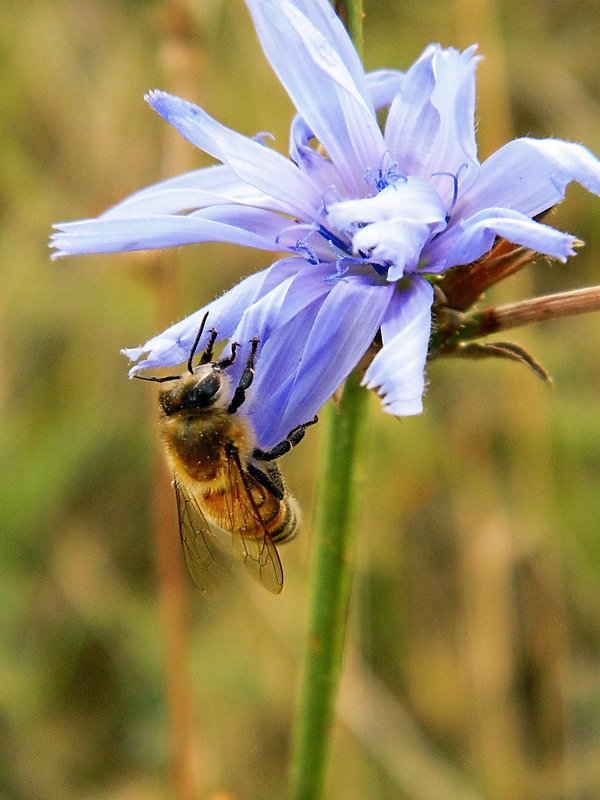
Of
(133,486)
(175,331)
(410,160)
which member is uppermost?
(410,160)

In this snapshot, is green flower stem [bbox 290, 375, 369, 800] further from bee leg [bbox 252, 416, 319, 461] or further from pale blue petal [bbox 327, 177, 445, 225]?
pale blue petal [bbox 327, 177, 445, 225]

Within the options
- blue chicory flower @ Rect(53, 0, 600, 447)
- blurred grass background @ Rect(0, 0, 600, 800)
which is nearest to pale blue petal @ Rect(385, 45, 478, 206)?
blue chicory flower @ Rect(53, 0, 600, 447)

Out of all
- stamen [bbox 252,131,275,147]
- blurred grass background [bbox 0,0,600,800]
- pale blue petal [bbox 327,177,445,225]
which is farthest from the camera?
blurred grass background [bbox 0,0,600,800]

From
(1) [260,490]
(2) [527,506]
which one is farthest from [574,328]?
(1) [260,490]

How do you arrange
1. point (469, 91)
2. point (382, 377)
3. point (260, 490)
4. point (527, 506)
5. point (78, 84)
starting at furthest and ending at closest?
1. point (78, 84)
2. point (527, 506)
3. point (260, 490)
4. point (469, 91)
5. point (382, 377)

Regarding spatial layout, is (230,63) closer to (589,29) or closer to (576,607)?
(589,29)

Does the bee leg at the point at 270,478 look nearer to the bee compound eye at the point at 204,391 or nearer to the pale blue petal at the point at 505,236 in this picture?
the bee compound eye at the point at 204,391

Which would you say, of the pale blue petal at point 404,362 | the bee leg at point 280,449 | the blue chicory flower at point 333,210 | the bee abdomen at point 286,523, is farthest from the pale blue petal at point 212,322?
the bee abdomen at point 286,523
